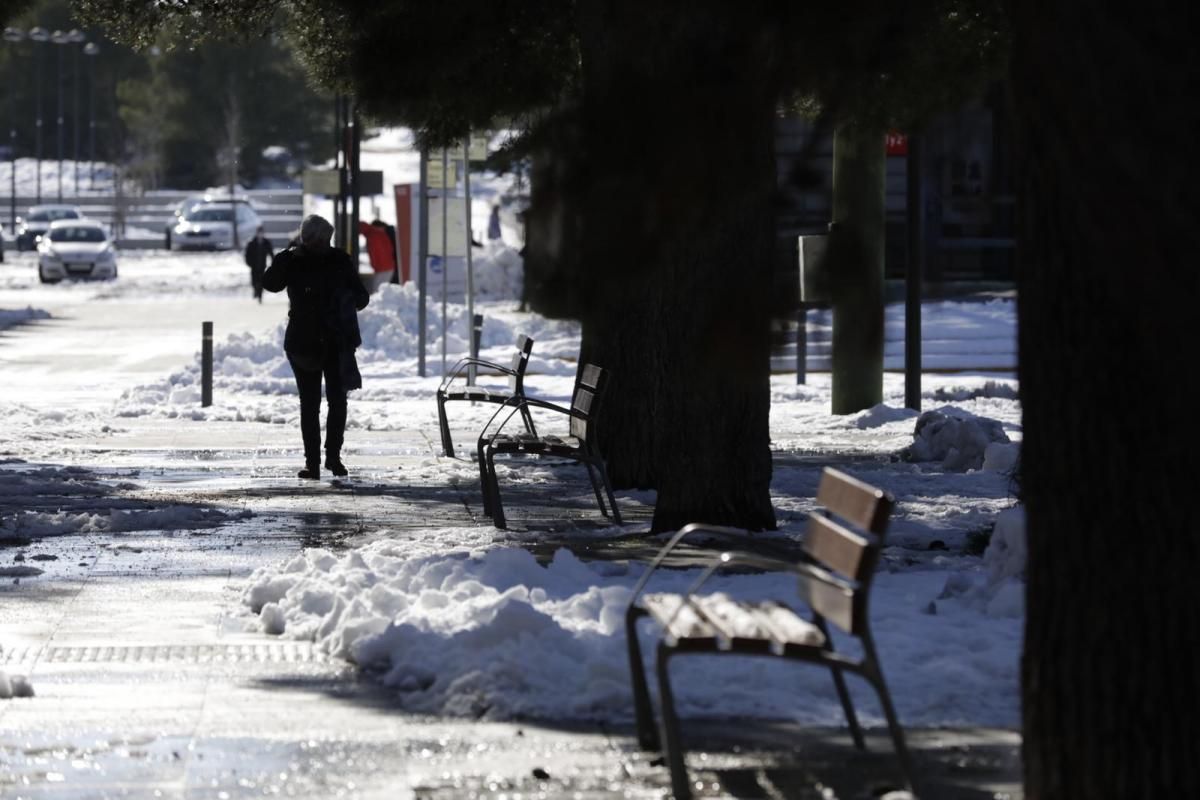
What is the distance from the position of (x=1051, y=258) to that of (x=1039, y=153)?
9.2 inches

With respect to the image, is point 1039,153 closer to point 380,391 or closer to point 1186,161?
point 1186,161

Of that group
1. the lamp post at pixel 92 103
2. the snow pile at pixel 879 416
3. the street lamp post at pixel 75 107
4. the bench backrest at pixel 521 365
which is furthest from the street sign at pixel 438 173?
the lamp post at pixel 92 103

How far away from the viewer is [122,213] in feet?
267

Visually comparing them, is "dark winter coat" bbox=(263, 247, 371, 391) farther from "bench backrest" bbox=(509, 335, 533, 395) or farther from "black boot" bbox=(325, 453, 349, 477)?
"bench backrest" bbox=(509, 335, 533, 395)

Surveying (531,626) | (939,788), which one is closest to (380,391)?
(531,626)

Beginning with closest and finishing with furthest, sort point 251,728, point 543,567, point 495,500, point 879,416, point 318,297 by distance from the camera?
point 251,728
point 543,567
point 495,500
point 318,297
point 879,416

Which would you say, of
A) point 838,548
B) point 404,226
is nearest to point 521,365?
point 838,548

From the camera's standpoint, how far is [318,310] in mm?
13953

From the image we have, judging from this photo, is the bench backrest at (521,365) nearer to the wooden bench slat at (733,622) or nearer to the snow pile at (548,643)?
the snow pile at (548,643)

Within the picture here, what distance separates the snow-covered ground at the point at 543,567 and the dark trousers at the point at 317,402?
14.8 inches

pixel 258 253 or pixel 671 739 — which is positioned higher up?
pixel 258 253

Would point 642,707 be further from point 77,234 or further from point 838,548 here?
point 77,234

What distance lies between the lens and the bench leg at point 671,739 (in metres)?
→ 5.59

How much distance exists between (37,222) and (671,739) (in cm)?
7025
